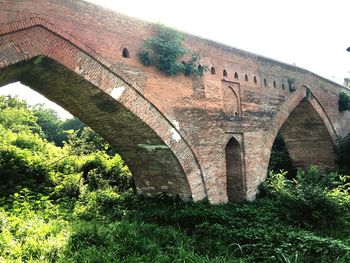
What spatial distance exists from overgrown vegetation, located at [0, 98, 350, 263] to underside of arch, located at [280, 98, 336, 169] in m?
4.13

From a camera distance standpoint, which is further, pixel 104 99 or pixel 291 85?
pixel 291 85

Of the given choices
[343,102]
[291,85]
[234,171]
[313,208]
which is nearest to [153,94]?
[234,171]

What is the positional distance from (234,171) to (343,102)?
8.66 m

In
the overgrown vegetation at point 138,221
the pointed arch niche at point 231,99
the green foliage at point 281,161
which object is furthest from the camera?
the green foliage at point 281,161

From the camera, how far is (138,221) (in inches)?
282

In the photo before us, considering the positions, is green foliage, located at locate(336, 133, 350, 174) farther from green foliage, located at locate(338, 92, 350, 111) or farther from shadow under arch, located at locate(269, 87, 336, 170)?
green foliage, located at locate(338, 92, 350, 111)

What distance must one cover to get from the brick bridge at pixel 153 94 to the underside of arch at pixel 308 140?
217cm

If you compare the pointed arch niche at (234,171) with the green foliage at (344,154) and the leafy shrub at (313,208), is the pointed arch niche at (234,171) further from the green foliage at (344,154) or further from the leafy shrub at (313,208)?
the green foliage at (344,154)

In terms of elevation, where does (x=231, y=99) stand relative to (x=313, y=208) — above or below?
above

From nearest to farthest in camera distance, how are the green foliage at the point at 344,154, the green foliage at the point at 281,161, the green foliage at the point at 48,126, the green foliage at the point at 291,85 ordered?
the green foliage at the point at 291,85 → the green foliage at the point at 344,154 → the green foliage at the point at 281,161 → the green foliage at the point at 48,126

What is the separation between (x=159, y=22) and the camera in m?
7.39

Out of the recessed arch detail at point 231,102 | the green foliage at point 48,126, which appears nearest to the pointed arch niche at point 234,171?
the recessed arch detail at point 231,102

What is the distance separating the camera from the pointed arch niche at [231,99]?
9000 mm

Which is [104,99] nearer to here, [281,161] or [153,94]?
[153,94]
